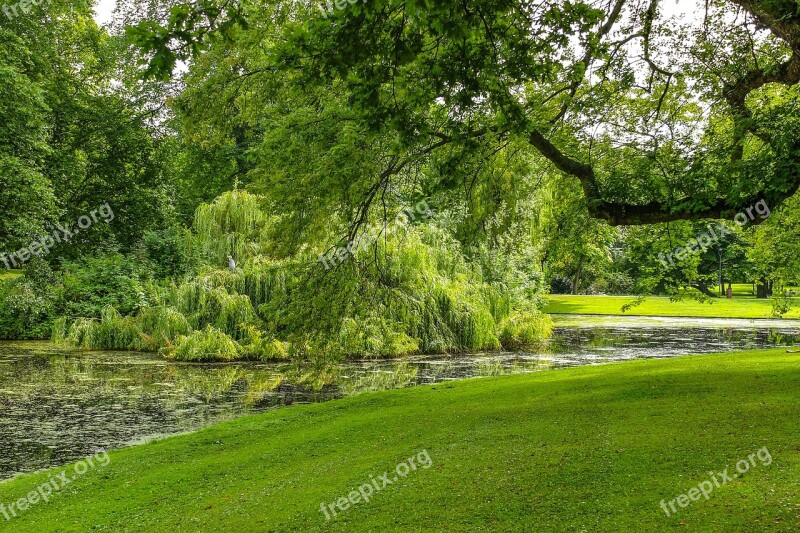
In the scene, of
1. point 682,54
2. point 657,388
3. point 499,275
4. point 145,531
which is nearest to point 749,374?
point 657,388

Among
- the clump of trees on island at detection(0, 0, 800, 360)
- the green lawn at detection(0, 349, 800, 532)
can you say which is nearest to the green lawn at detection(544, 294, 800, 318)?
the clump of trees on island at detection(0, 0, 800, 360)

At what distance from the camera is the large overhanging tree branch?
17.6 feet

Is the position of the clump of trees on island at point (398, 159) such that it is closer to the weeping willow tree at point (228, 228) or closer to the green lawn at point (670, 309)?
the weeping willow tree at point (228, 228)

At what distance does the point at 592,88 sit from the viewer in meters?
10.8

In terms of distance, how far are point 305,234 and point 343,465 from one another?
13.1 ft

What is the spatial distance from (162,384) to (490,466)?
10.7m

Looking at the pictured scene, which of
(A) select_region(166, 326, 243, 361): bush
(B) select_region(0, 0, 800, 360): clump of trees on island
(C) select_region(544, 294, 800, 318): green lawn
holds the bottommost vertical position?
(A) select_region(166, 326, 243, 361): bush

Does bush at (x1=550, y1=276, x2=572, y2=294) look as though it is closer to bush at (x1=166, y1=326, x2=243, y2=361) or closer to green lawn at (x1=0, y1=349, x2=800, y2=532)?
bush at (x1=166, y1=326, x2=243, y2=361)

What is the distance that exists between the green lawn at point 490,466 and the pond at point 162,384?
1.37 m

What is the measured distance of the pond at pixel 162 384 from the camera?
10977mm

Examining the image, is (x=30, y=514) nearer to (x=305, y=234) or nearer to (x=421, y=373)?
(x=305, y=234)

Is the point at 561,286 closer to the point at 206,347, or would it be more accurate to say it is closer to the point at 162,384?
the point at 206,347

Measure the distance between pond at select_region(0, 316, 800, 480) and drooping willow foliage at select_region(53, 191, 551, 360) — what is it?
0.71m

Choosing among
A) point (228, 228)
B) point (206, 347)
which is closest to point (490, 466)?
point (206, 347)
